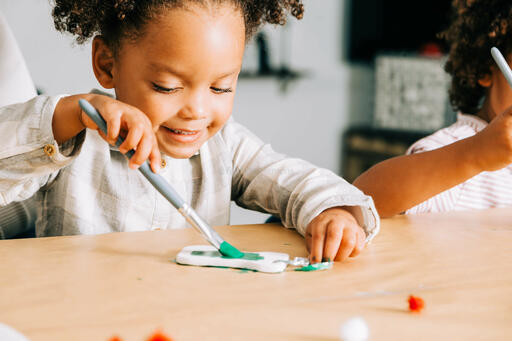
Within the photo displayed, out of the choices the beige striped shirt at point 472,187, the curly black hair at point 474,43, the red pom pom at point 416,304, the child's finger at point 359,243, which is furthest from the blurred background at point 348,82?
the red pom pom at point 416,304

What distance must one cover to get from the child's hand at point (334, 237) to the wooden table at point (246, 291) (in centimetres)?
2

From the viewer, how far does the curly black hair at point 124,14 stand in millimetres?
727

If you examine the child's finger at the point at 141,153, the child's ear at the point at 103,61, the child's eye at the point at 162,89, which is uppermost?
the child's ear at the point at 103,61

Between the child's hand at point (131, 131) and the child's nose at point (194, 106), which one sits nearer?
the child's hand at point (131, 131)

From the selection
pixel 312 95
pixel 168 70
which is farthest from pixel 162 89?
pixel 312 95

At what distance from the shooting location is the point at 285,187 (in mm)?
812

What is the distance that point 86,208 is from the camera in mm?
842

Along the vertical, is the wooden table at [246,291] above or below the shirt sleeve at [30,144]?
below

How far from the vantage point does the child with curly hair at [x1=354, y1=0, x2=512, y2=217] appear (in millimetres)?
790

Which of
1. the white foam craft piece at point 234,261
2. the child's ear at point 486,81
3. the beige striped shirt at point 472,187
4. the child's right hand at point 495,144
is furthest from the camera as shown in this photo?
the child's ear at point 486,81

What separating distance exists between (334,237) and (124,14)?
388 mm

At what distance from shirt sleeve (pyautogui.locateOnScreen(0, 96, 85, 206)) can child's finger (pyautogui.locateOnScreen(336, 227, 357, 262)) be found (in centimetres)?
32

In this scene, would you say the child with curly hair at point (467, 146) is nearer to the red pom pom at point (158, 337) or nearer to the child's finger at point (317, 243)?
the child's finger at point (317, 243)

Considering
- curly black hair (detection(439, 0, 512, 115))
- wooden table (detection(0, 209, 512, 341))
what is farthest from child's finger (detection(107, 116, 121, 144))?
curly black hair (detection(439, 0, 512, 115))
